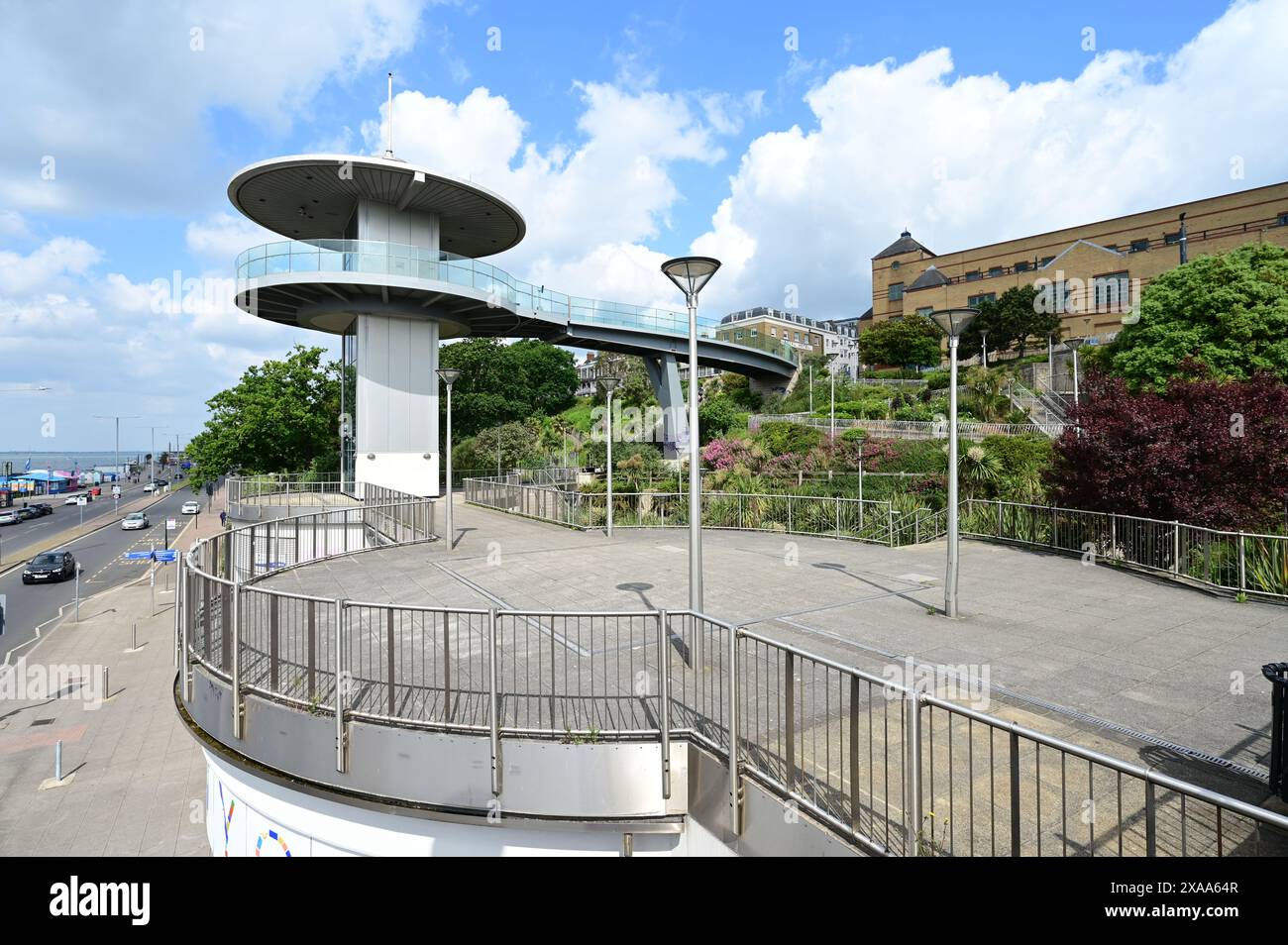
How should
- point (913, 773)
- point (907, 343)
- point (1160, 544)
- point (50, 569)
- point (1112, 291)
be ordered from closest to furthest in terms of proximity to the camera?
1. point (913, 773)
2. point (1160, 544)
3. point (50, 569)
4. point (1112, 291)
5. point (907, 343)

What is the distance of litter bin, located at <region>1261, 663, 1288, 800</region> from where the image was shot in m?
4.16

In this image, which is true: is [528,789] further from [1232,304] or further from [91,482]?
[91,482]

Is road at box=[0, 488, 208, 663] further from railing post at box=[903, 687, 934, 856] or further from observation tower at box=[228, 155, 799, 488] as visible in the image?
railing post at box=[903, 687, 934, 856]

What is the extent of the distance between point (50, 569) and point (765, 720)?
4771 cm

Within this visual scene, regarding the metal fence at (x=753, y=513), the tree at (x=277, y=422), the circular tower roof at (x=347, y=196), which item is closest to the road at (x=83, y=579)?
the tree at (x=277, y=422)

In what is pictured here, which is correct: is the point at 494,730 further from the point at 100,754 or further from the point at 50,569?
the point at 50,569

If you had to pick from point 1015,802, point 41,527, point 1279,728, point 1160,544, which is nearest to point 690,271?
point 1015,802

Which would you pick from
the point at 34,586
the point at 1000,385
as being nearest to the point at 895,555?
the point at 1000,385

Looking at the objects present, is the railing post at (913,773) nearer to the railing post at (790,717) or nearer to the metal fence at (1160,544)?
the railing post at (790,717)

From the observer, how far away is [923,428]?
109 ft

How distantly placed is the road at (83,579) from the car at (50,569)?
1.27ft

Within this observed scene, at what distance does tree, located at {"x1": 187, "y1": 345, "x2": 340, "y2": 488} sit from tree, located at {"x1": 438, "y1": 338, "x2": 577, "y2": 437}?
31.5 feet

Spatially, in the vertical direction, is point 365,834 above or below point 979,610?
below

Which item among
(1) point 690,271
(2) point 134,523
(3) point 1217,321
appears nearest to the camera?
(1) point 690,271
